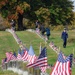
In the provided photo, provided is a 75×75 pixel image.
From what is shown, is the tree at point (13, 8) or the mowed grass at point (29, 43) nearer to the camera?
the mowed grass at point (29, 43)

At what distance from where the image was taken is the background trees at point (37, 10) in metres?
67.7

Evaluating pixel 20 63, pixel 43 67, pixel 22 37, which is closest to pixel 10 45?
pixel 22 37

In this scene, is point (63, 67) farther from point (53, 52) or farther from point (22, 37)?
point (22, 37)

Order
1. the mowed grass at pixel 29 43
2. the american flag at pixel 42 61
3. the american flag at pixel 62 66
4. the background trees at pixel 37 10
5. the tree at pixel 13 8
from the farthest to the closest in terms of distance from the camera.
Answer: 1. the background trees at pixel 37 10
2. the tree at pixel 13 8
3. the mowed grass at pixel 29 43
4. the american flag at pixel 42 61
5. the american flag at pixel 62 66

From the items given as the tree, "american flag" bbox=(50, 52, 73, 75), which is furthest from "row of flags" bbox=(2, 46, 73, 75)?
the tree

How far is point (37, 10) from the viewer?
230 ft

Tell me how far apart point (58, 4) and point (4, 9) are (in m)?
11.7

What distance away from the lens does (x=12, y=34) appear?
162 ft

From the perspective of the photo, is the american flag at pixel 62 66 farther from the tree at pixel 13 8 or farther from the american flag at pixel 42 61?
the tree at pixel 13 8

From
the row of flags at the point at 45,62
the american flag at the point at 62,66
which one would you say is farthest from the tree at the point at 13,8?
the american flag at the point at 62,66

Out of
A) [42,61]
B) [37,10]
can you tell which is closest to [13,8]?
[37,10]

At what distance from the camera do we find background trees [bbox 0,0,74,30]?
222ft

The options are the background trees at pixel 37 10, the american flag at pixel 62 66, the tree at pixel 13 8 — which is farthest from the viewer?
the background trees at pixel 37 10

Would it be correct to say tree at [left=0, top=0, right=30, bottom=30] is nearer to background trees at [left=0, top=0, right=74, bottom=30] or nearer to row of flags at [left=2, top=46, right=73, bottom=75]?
background trees at [left=0, top=0, right=74, bottom=30]
